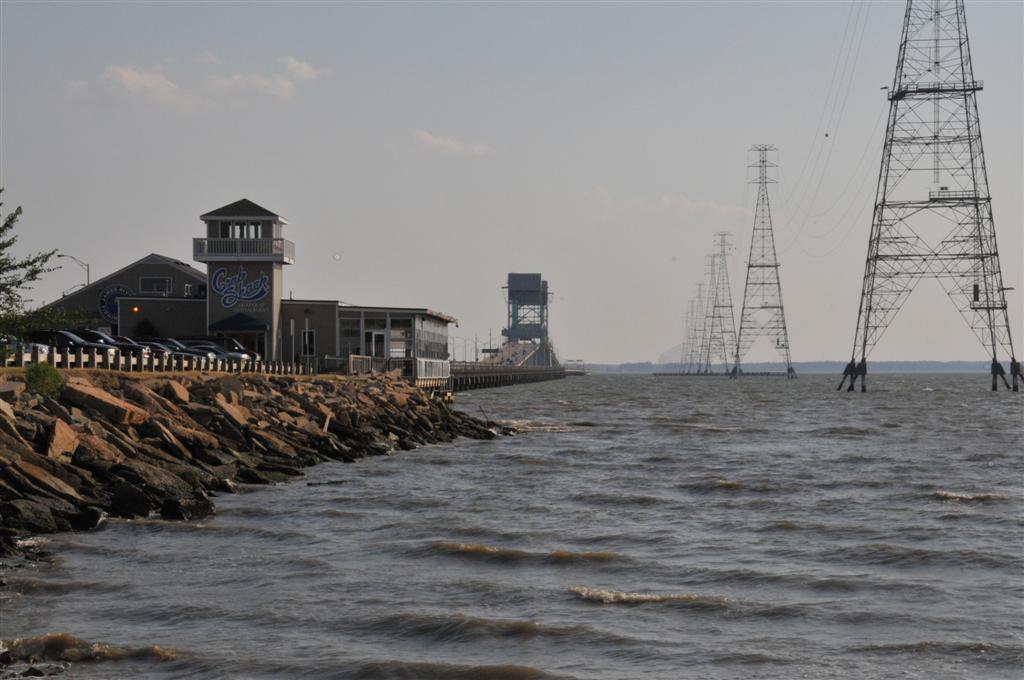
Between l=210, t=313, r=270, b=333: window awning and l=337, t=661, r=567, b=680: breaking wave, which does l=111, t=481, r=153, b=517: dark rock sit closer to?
l=337, t=661, r=567, b=680: breaking wave

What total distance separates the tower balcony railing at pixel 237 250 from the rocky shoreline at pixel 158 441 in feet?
61.9

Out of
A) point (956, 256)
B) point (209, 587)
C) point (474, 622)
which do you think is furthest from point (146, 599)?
point (956, 256)

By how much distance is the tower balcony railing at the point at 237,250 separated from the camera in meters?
61.2

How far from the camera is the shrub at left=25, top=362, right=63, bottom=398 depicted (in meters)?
27.0

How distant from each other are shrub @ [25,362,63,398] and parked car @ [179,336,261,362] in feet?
97.5

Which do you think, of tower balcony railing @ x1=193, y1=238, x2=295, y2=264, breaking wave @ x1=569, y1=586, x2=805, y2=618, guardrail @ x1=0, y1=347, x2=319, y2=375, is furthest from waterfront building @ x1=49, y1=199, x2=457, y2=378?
breaking wave @ x1=569, y1=586, x2=805, y2=618

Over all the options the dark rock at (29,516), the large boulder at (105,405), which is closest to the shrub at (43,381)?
the large boulder at (105,405)

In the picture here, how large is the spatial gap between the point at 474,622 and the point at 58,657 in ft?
13.7

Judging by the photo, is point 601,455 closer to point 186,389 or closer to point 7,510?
point 186,389

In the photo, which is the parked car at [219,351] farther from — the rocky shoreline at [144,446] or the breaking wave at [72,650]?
the breaking wave at [72,650]

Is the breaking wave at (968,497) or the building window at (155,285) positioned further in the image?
the building window at (155,285)

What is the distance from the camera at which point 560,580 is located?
52.9ft

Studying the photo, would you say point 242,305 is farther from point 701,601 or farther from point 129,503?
point 701,601

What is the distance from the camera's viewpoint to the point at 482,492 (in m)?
26.1
